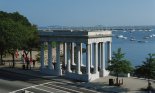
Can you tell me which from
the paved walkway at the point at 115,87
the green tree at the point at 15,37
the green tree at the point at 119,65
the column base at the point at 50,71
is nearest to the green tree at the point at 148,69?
the paved walkway at the point at 115,87

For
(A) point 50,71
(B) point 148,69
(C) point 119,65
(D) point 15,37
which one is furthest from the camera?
(D) point 15,37

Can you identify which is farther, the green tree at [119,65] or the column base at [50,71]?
the column base at [50,71]

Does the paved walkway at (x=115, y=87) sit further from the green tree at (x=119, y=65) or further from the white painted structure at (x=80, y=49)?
the green tree at (x=119, y=65)

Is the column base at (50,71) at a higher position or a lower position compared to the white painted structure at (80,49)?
lower

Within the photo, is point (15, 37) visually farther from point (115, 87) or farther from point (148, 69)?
point (148, 69)

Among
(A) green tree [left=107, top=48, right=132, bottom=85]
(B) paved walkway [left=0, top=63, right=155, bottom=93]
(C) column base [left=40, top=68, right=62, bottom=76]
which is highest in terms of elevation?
(A) green tree [left=107, top=48, right=132, bottom=85]

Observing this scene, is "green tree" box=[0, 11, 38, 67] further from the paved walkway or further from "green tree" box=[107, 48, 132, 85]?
"green tree" box=[107, 48, 132, 85]

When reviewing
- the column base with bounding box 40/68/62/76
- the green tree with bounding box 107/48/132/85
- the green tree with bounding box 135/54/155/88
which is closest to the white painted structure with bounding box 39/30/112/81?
the column base with bounding box 40/68/62/76

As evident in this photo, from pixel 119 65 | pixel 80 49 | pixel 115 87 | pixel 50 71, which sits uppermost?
pixel 80 49

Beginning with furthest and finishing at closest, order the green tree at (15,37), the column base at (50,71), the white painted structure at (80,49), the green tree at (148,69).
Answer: the green tree at (15,37) → the column base at (50,71) → the white painted structure at (80,49) → the green tree at (148,69)

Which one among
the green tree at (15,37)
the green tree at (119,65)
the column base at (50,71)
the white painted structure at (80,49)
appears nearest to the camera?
the green tree at (119,65)

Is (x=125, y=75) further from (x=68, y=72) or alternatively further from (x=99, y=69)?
(x=68, y=72)

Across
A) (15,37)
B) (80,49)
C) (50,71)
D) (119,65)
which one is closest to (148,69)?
(119,65)

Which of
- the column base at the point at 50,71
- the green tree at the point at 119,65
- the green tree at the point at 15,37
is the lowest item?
the column base at the point at 50,71
